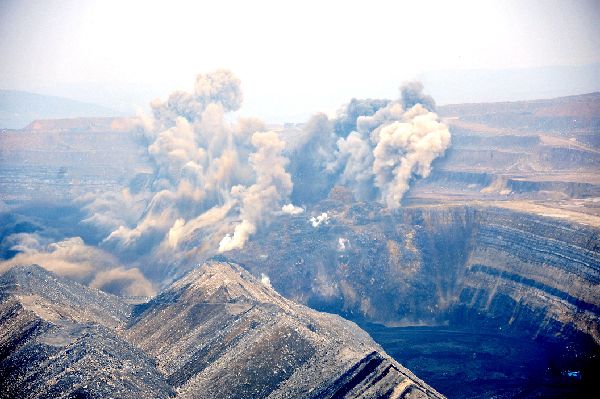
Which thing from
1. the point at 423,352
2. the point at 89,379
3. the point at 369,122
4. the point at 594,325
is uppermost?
the point at 369,122

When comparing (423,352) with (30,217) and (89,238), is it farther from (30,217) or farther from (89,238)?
(30,217)

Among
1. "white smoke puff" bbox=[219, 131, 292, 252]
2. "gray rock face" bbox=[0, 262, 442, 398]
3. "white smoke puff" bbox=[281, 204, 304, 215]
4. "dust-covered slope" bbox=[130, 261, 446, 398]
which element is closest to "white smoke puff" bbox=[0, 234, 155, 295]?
"white smoke puff" bbox=[219, 131, 292, 252]

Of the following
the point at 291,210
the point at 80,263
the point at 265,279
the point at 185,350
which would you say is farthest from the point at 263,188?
the point at 185,350

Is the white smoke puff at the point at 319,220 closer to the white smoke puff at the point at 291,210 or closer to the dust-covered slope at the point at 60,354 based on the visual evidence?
the white smoke puff at the point at 291,210

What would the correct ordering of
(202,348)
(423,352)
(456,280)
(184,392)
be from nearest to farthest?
1. (184,392)
2. (202,348)
3. (423,352)
4. (456,280)

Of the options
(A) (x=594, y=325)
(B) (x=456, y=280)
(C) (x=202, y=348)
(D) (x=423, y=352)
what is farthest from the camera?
(B) (x=456, y=280)

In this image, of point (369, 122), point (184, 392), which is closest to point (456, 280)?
point (369, 122)

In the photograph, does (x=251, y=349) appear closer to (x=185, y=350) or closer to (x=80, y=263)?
(x=185, y=350)
